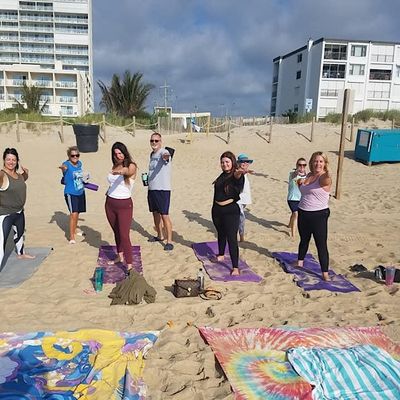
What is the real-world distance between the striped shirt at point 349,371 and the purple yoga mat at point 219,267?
171 cm

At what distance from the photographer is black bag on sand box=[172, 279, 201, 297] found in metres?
4.13

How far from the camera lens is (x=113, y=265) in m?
5.07

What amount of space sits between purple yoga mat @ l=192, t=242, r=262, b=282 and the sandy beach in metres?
0.13

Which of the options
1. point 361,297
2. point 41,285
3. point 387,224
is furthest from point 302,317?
point 387,224

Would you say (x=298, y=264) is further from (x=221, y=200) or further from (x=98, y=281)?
(x=98, y=281)

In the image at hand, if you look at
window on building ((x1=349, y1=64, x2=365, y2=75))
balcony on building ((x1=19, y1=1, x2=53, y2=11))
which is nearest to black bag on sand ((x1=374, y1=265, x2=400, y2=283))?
window on building ((x1=349, y1=64, x2=365, y2=75))

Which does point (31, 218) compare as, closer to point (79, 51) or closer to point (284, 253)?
point (284, 253)

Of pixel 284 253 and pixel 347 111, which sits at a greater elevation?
pixel 347 111

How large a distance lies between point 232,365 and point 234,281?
5.66 feet

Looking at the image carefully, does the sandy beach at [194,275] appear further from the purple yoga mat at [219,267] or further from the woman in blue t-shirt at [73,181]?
the woman in blue t-shirt at [73,181]

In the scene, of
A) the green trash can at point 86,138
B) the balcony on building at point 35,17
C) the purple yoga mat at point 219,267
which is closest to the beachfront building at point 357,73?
the green trash can at point 86,138

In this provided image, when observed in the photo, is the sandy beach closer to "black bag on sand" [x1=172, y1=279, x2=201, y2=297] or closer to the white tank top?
"black bag on sand" [x1=172, y1=279, x2=201, y2=297]

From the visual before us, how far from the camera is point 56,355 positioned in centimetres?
296

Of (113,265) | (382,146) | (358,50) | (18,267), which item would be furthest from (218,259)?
(358,50)
